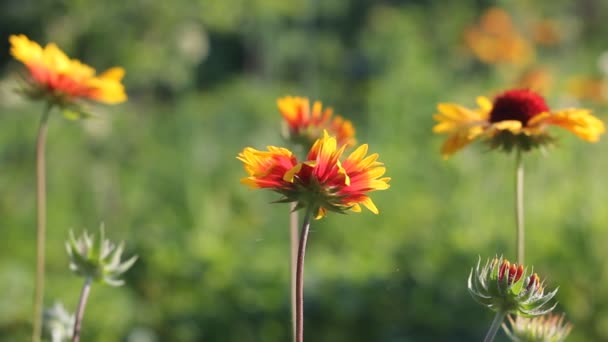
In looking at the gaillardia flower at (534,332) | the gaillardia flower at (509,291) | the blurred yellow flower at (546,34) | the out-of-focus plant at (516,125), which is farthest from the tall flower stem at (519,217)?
the blurred yellow flower at (546,34)

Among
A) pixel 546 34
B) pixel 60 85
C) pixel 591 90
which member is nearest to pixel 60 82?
pixel 60 85

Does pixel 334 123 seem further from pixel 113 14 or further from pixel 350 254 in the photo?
pixel 113 14

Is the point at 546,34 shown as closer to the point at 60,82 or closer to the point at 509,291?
the point at 60,82

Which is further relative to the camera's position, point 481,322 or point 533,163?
point 533,163

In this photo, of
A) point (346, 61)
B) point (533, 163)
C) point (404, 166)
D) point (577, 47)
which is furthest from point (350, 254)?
point (577, 47)

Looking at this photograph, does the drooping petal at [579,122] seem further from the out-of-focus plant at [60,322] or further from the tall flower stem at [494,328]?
the out-of-focus plant at [60,322]

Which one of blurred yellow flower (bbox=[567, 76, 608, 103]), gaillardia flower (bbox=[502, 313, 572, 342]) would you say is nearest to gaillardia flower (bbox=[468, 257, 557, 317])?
gaillardia flower (bbox=[502, 313, 572, 342])
